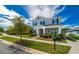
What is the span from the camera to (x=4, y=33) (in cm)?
454

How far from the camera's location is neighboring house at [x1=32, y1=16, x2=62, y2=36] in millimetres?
4457

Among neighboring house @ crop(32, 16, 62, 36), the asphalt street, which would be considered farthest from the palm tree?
the asphalt street

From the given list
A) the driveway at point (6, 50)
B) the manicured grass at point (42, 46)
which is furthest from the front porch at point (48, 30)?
the driveway at point (6, 50)

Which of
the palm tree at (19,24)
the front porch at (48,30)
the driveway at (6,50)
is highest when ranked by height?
the palm tree at (19,24)

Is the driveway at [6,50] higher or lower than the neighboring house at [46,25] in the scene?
lower

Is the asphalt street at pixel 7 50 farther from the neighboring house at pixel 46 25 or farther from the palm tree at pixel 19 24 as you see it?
the neighboring house at pixel 46 25

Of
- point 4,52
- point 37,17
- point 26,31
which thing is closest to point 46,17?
point 37,17

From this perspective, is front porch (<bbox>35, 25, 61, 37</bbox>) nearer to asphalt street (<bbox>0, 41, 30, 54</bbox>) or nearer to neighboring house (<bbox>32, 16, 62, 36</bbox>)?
neighboring house (<bbox>32, 16, 62, 36</bbox>)

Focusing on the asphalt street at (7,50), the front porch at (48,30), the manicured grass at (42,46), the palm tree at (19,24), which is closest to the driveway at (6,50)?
the asphalt street at (7,50)

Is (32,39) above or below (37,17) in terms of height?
below

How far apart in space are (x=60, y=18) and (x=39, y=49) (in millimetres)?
811

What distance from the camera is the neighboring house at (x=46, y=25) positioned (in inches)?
175

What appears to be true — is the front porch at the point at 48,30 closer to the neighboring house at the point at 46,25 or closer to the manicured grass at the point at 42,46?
the neighboring house at the point at 46,25
